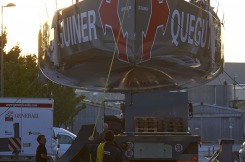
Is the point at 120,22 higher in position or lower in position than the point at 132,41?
higher

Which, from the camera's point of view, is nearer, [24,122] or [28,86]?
[24,122]

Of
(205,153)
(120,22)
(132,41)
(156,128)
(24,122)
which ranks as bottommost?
(205,153)

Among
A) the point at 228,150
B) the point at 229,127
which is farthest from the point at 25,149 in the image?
the point at 229,127

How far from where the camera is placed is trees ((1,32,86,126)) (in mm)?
47906

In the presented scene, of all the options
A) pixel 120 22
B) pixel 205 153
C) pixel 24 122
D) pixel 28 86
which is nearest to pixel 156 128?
pixel 120 22

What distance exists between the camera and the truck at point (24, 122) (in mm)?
29453

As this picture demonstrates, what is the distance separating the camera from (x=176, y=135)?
16.2 metres

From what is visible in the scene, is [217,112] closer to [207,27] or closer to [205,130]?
[205,130]

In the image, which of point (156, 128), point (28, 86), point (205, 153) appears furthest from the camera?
point (205, 153)

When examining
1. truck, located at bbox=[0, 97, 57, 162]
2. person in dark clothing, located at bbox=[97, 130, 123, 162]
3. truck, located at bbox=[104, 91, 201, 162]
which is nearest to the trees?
truck, located at bbox=[0, 97, 57, 162]

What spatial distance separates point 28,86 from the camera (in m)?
47.6

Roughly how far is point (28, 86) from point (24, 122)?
59.4 ft

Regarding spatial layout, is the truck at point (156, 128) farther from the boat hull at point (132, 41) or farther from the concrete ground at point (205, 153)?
the concrete ground at point (205, 153)

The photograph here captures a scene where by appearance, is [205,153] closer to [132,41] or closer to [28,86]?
[28,86]
